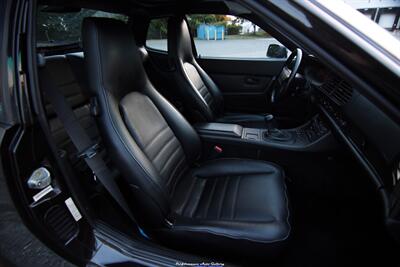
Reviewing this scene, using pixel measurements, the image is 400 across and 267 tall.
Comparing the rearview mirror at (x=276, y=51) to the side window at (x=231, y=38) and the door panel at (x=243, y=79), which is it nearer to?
the side window at (x=231, y=38)

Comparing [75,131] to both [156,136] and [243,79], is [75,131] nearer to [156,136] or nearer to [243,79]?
[156,136]

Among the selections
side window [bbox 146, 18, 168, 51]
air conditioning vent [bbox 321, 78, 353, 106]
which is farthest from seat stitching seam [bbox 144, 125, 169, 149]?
side window [bbox 146, 18, 168, 51]

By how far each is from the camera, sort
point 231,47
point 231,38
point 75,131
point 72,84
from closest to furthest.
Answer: point 75,131, point 72,84, point 231,38, point 231,47

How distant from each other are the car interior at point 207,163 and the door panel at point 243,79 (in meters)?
0.47

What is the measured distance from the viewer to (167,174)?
1263 millimetres

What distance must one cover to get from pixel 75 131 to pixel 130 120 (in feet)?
0.81

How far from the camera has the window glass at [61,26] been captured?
62.1 inches

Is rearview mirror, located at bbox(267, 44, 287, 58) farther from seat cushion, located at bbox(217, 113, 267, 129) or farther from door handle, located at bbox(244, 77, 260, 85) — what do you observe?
seat cushion, located at bbox(217, 113, 267, 129)

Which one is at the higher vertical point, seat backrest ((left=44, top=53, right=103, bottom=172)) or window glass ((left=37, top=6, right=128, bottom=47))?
window glass ((left=37, top=6, right=128, bottom=47))

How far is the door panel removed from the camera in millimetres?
2695

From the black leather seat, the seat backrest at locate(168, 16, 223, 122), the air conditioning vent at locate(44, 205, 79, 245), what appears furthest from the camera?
the seat backrest at locate(168, 16, 223, 122)

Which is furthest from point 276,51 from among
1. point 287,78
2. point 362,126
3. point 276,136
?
point 362,126

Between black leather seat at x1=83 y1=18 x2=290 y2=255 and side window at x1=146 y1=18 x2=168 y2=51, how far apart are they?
48.4 inches

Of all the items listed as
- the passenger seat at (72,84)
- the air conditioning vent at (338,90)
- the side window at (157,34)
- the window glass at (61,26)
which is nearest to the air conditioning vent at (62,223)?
the passenger seat at (72,84)
